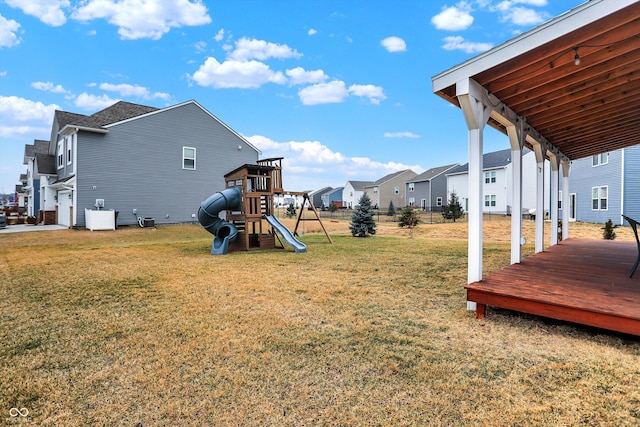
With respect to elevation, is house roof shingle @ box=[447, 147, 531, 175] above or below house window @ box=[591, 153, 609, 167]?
above

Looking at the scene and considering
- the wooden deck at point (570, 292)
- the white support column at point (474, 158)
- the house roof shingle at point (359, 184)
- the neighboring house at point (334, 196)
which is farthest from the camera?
the neighboring house at point (334, 196)

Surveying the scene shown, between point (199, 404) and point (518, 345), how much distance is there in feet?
9.00

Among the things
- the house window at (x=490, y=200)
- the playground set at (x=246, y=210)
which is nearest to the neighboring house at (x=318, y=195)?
the house window at (x=490, y=200)

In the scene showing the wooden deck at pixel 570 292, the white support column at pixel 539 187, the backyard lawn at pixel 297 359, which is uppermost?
the white support column at pixel 539 187

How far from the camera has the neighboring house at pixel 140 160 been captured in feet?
50.0

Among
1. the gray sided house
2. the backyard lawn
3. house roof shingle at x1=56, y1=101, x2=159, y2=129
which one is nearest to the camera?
the backyard lawn

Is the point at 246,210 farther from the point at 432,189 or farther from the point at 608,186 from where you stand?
the point at 432,189

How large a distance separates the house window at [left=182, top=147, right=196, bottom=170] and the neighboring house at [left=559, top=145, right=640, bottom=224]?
21.5m

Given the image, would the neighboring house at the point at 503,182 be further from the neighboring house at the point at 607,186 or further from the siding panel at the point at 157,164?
the siding panel at the point at 157,164

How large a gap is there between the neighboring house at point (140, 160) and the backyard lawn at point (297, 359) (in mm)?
11699

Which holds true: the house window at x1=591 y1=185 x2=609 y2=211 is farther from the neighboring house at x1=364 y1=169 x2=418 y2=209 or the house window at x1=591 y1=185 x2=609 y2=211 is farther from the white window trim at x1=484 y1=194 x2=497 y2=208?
the neighboring house at x1=364 y1=169 x2=418 y2=209

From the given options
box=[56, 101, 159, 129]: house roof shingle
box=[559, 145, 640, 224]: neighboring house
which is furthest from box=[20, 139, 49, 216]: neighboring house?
box=[559, 145, 640, 224]: neighboring house

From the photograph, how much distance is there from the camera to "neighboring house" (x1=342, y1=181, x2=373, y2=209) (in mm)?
52719

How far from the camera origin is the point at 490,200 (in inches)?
1152
